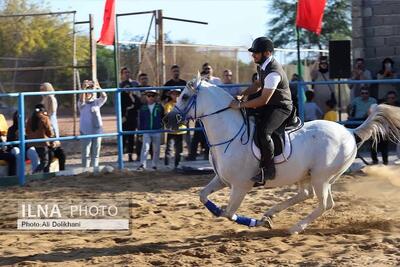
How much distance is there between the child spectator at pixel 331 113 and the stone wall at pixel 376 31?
8.51 feet

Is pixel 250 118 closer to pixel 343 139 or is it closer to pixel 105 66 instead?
pixel 343 139

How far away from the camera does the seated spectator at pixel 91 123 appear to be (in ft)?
46.0

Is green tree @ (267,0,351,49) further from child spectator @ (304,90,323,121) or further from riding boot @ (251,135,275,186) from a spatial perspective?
riding boot @ (251,135,275,186)

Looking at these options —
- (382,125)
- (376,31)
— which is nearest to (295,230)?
(382,125)

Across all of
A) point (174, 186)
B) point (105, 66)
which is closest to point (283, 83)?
point (174, 186)

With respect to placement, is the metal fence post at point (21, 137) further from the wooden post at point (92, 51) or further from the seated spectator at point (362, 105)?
the seated spectator at point (362, 105)

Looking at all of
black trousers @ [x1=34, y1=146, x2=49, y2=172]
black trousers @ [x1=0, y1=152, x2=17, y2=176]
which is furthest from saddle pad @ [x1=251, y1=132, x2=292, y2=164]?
Answer: black trousers @ [x1=34, y1=146, x2=49, y2=172]

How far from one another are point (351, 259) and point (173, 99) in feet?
26.4

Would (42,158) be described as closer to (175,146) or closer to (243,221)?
(175,146)

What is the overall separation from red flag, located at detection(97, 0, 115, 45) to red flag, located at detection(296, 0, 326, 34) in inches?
138

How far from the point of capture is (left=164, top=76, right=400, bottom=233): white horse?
8.05 meters

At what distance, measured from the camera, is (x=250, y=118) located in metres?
8.28

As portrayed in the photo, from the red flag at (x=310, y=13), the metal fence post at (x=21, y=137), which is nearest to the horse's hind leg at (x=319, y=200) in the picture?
the metal fence post at (x=21, y=137)

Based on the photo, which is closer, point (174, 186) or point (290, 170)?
point (290, 170)
